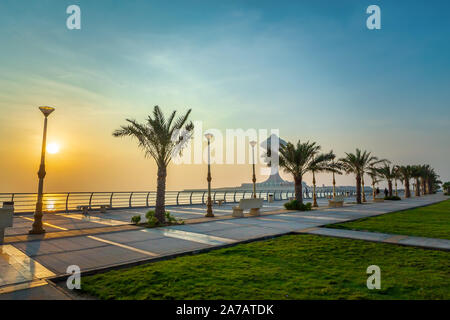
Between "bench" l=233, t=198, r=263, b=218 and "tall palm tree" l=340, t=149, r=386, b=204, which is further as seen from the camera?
"tall palm tree" l=340, t=149, r=386, b=204

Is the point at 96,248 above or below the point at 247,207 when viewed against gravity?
below

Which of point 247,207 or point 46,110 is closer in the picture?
point 46,110

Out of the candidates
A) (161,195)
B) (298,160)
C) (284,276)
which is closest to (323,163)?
(298,160)

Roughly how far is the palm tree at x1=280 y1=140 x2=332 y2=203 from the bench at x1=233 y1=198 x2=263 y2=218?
23.5 feet

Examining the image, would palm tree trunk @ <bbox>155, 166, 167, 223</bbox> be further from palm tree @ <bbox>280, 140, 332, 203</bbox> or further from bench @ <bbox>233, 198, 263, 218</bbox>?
palm tree @ <bbox>280, 140, 332, 203</bbox>

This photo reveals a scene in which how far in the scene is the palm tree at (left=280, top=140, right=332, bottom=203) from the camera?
24.3 meters

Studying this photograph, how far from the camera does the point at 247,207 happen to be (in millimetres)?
17500

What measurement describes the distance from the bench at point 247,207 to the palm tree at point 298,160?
7.18 meters

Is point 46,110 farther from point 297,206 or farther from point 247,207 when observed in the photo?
point 297,206

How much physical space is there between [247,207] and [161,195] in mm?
5975

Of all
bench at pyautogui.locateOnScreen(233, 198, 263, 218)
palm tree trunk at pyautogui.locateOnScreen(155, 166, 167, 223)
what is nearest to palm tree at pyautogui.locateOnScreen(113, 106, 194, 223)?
palm tree trunk at pyautogui.locateOnScreen(155, 166, 167, 223)

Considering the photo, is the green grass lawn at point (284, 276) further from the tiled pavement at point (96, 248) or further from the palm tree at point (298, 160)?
the palm tree at point (298, 160)

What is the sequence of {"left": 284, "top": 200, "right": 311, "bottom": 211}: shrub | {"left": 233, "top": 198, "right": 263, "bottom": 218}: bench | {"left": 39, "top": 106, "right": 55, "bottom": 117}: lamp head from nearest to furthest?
{"left": 39, "top": 106, "right": 55, "bottom": 117}: lamp head → {"left": 233, "top": 198, "right": 263, "bottom": 218}: bench → {"left": 284, "top": 200, "right": 311, "bottom": 211}: shrub
